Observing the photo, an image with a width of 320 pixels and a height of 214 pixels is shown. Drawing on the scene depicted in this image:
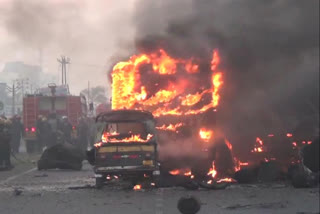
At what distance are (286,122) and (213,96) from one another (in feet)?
6.79

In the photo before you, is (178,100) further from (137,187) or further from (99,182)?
(99,182)

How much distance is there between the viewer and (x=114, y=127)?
40.2 feet

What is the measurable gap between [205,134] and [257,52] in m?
2.27

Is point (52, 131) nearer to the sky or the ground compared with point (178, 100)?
nearer to the ground

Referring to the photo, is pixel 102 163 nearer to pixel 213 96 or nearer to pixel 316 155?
pixel 213 96

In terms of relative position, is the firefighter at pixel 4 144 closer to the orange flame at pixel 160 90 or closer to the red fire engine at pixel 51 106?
the orange flame at pixel 160 90

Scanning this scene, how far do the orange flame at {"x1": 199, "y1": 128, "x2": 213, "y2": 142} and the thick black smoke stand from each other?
574 millimetres

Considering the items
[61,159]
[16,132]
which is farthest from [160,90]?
[16,132]

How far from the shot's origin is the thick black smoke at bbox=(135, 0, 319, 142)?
10.6 m

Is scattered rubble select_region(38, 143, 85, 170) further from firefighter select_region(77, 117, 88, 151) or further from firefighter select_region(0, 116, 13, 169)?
firefighter select_region(77, 117, 88, 151)

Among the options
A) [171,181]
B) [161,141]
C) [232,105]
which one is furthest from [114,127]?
[232,105]

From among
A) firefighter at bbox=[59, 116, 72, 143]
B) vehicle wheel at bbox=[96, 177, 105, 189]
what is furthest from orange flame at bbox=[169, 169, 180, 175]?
firefighter at bbox=[59, 116, 72, 143]

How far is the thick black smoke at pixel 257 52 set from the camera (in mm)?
10562

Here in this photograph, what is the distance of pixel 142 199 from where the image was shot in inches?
379
